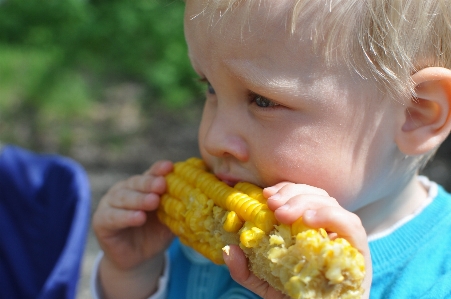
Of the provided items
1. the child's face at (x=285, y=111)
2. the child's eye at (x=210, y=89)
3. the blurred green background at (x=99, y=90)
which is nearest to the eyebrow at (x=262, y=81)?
the child's face at (x=285, y=111)

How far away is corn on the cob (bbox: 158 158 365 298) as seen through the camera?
1.07 meters

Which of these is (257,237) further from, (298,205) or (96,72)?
(96,72)

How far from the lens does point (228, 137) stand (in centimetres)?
140

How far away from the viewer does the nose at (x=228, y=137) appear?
1394 millimetres

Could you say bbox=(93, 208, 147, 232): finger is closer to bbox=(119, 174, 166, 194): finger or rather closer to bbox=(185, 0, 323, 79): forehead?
bbox=(119, 174, 166, 194): finger

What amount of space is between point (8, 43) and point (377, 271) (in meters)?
5.52

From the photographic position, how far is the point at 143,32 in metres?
5.19

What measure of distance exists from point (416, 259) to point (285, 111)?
1.99ft

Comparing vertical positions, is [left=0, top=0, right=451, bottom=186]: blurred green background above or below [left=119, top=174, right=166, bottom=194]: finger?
below

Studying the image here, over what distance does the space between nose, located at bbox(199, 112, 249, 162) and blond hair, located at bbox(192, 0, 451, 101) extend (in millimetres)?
264

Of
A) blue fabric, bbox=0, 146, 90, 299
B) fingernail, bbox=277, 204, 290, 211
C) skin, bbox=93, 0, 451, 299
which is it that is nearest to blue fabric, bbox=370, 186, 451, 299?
skin, bbox=93, 0, 451, 299

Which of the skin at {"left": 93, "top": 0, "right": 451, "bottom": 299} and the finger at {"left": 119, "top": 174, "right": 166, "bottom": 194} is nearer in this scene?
the skin at {"left": 93, "top": 0, "right": 451, "bottom": 299}

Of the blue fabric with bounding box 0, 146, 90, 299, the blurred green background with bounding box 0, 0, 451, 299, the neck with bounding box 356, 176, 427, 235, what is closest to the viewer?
the neck with bounding box 356, 176, 427, 235

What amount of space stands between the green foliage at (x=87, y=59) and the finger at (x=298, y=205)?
12.4 ft
